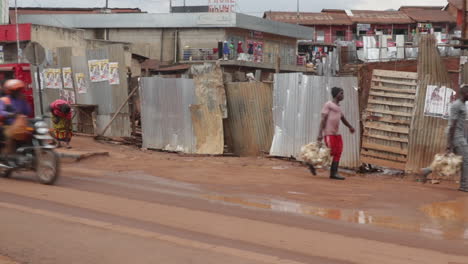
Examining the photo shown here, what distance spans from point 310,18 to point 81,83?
148 feet

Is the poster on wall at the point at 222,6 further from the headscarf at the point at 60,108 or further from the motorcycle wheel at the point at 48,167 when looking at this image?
the motorcycle wheel at the point at 48,167

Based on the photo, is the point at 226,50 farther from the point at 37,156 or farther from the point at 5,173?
the point at 37,156

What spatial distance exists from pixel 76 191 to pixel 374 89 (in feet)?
21.4

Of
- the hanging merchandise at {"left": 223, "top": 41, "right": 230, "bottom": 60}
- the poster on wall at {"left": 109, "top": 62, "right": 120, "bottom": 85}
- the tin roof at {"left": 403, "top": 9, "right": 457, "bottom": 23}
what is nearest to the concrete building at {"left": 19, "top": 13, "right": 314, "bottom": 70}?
the hanging merchandise at {"left": 223, "top": 41, "right": 230, "bottom": 60}

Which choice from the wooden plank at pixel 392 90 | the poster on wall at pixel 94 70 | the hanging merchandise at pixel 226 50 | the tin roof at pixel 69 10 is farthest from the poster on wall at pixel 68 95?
the tin roof at pixel 69 10

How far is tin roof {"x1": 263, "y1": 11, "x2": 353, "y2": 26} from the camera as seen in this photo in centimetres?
6044

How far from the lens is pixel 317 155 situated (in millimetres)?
11297

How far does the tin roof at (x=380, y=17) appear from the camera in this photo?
60.6 metres

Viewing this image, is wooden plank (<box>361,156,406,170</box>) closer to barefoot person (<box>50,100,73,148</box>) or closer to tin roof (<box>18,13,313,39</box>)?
barefoot person (<box>50,100,73,148</box>)

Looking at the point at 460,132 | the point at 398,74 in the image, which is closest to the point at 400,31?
the point at 398,74

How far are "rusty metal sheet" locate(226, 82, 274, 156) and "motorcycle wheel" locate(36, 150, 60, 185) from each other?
253 inches

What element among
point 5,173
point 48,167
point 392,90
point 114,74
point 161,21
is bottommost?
point 5,173

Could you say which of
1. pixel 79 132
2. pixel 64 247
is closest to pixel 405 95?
pixel 64 247

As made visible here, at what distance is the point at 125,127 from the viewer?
18.3 meters
